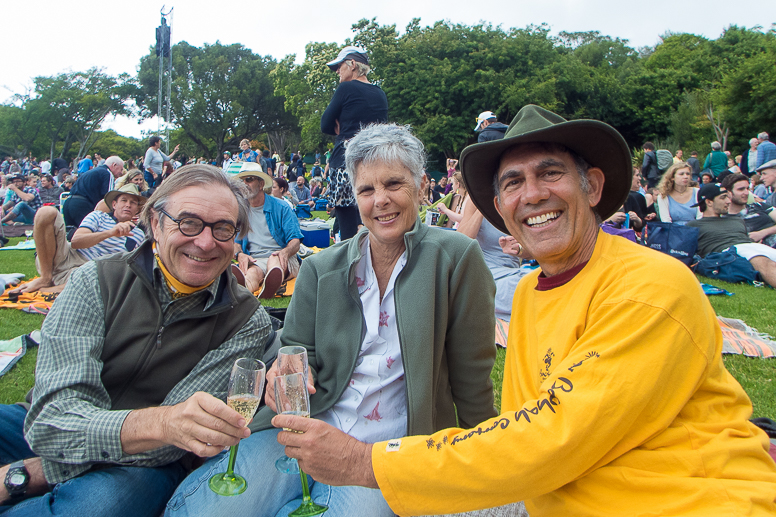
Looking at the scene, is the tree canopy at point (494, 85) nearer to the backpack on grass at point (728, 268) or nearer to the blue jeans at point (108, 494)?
the backpack on grass at point (728, 268)

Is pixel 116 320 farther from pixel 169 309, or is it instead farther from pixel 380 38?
pixel 380 38

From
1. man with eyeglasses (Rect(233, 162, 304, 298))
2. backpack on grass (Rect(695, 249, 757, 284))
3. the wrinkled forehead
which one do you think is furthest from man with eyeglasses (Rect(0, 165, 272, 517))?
backpack on grass (Rect(695, 249, 757, 284))

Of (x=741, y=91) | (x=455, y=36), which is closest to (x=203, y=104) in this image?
(x=455, y=36)

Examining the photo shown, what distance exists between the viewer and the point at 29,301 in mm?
6602

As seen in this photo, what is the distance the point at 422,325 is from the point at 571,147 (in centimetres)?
107

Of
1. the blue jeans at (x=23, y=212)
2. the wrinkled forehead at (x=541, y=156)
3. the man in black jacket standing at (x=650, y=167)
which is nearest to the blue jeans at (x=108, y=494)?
the wrinkled forehead at (x=541, y=156)

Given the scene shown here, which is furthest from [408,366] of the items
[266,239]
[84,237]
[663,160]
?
[663,160]

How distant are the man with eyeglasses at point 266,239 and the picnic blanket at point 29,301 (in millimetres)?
2506

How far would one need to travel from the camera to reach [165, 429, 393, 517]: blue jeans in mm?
2029

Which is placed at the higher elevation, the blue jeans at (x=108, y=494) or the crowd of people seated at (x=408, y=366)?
the crowd of people seated at (x=408, y=366)

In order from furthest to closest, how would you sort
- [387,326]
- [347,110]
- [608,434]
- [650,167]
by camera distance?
[650,167] < [347,110] < [387,326] < [608,434]

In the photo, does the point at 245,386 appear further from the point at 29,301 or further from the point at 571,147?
the point at 29,301

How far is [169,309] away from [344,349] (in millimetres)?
876

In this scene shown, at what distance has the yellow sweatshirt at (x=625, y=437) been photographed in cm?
137
